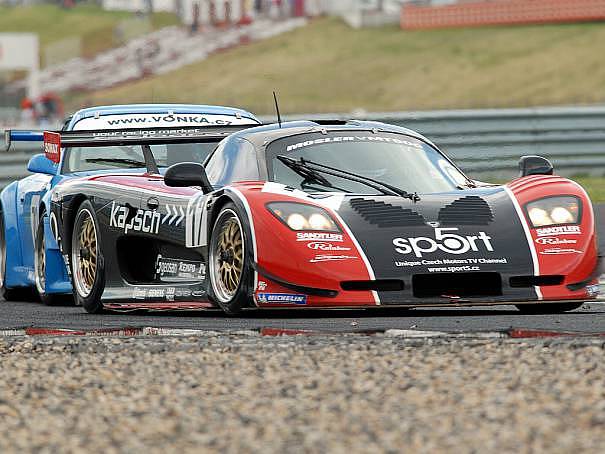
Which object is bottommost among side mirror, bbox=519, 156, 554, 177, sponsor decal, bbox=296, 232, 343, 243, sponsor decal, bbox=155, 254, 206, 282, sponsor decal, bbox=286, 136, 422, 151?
sponsor decal, bbox=155, 254, 206, 282

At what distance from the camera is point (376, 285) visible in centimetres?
827

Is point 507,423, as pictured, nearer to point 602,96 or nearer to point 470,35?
point 602,96

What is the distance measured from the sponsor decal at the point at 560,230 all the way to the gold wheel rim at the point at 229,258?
5.17 ft

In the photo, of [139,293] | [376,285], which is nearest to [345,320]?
[376,285]

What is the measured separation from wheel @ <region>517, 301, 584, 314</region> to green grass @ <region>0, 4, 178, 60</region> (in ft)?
254

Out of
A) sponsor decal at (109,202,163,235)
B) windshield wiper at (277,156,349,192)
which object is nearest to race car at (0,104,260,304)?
sponsor decal at (109,202,163,235)

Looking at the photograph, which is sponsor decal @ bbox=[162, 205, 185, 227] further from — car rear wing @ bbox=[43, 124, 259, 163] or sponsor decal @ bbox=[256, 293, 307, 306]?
car rear wing @ bbox=[43, 124, 259, 163]

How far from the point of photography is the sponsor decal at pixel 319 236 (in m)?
8.27

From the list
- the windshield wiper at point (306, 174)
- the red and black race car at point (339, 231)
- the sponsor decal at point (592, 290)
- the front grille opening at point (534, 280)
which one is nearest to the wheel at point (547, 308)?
the red and black race car at point (339, 231)

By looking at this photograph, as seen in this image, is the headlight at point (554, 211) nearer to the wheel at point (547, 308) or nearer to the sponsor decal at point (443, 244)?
the sponsor decal at point (443, 244)

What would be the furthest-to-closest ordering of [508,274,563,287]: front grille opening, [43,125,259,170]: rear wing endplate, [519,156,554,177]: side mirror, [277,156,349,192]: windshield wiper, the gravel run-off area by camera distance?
[43,125,259,170]: rear wing endplate < [519,156,554,177]: side mirror < [277,156,349,192]: windshield wiper < [508,274,563,287]: front grille opening < the gravel run-off area

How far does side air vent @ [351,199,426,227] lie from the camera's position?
8.41m

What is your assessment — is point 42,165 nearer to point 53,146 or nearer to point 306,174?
point 53,146

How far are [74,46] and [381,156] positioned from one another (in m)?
77.3
